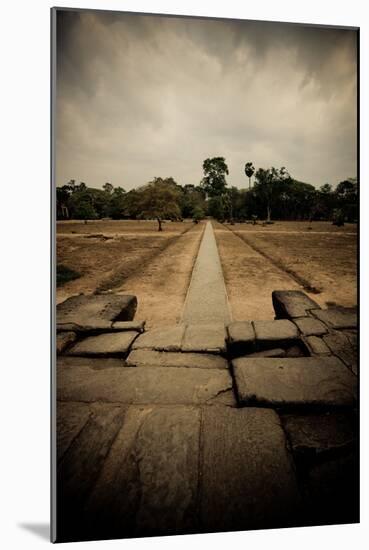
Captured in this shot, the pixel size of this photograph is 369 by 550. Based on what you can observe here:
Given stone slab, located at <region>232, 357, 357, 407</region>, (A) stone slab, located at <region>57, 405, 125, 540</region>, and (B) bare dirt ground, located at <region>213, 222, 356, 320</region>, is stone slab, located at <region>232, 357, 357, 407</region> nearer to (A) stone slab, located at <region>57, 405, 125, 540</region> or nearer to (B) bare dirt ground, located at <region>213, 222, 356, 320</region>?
(B) bare dirt ground, located at <region>213, 222, 356, 320</region>

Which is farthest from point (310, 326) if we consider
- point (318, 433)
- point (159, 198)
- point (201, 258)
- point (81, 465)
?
point (81, 465)

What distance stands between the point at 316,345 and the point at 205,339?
65 centimetres

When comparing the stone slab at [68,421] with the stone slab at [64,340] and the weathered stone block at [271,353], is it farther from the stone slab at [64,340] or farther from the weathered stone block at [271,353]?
the weathered stone block at [271,353]

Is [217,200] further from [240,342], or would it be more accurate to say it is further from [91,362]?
[91,362]

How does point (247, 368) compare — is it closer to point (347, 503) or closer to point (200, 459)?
point (200, 459)

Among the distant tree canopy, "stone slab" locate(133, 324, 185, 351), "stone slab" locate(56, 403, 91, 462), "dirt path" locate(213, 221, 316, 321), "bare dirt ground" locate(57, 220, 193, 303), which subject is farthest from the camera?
"dirt path" locate(213, 221, 316, 321)

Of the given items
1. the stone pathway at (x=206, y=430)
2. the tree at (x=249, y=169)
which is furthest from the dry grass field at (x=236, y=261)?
the tree at (x=249, y=169)

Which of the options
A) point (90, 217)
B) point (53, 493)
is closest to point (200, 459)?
point (53, 493)

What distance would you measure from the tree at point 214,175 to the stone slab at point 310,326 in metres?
0.98

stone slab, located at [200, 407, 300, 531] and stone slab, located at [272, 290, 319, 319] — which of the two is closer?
stone slab, located at [200, 407, 300, 531]

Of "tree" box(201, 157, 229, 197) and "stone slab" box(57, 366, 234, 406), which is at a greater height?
"tree" box(201, 157, 229, 197)

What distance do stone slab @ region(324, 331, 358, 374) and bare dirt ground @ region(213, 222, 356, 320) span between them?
0.20 meters

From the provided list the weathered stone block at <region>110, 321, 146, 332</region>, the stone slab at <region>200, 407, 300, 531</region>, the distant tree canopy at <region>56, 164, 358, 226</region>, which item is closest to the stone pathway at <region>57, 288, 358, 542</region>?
the stone slab at <region>200, 407, 300, 531</region>

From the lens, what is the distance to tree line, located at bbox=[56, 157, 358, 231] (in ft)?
6.04
